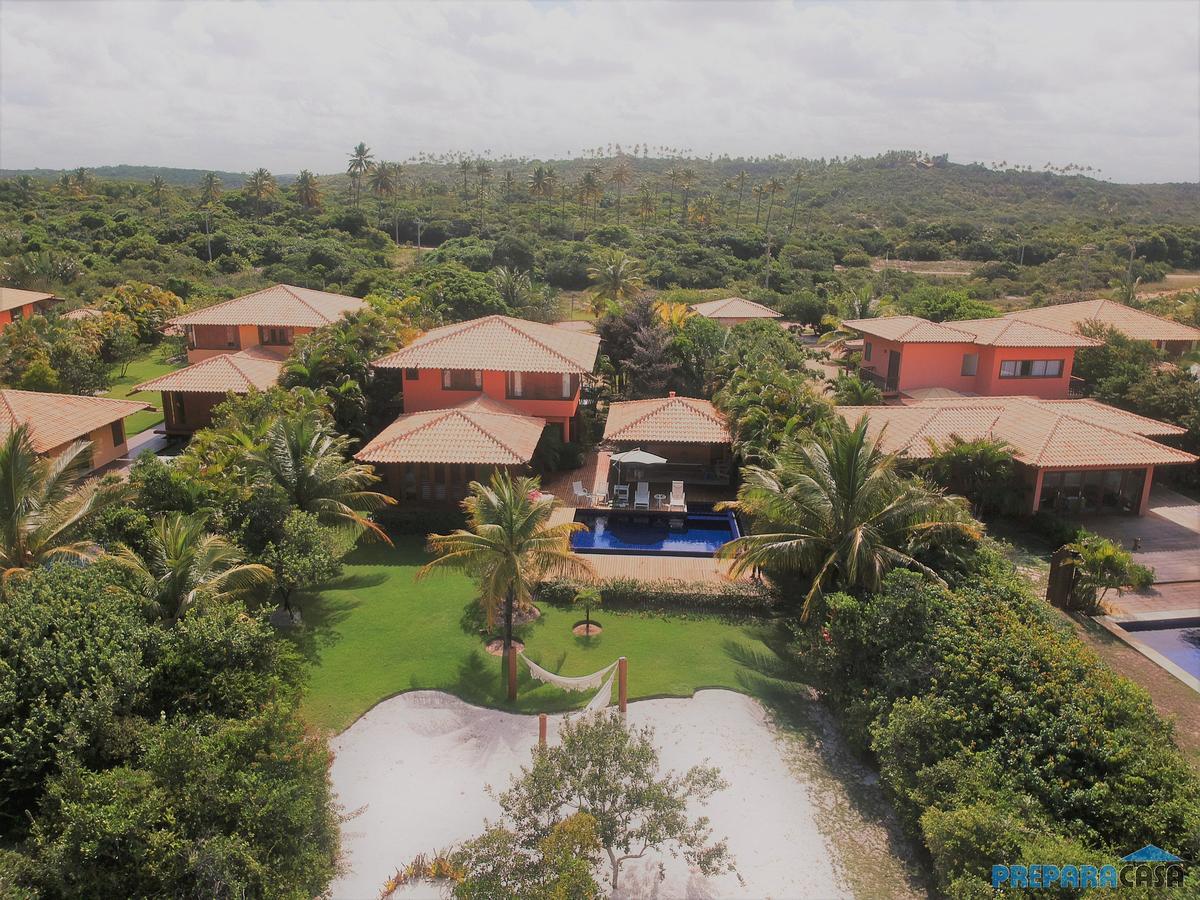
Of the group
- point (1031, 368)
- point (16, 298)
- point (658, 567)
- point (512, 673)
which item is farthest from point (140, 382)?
point (1031, 368)

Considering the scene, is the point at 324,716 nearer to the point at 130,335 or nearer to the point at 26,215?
the point at 130,335

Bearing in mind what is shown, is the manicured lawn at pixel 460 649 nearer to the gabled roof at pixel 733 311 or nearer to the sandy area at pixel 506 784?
the sandy area at pixel 506 784

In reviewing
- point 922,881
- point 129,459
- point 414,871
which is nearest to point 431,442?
point 129,459

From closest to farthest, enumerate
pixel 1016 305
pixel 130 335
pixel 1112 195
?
pixel 130 335, pixel 1016 305, pixel 1112 195

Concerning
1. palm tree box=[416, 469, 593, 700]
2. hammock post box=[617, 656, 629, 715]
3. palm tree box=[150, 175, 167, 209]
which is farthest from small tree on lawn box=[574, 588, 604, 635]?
palm tree box=[150, 175, 167, 209]

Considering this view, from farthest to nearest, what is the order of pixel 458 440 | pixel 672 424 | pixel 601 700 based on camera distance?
1. pixel 672 424
2. pixel 458 440
3. pixel 601 700

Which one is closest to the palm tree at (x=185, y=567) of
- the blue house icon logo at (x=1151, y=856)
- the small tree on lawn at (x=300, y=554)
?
the small tree on lawn at (x=300, y=554)

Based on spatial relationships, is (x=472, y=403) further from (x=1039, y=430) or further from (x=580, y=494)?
(x=1039, y=430)
